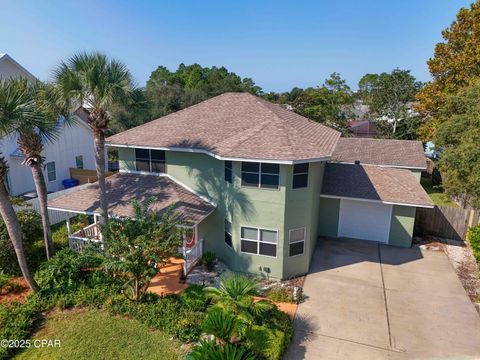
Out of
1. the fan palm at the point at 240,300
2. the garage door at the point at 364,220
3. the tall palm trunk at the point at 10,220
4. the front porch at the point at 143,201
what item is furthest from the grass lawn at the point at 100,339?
the garage door at the point at 364,220

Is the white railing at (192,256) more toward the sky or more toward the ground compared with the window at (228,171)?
more toward the ground

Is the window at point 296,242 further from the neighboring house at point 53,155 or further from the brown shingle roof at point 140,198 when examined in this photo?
the neighboring house at point 53,155

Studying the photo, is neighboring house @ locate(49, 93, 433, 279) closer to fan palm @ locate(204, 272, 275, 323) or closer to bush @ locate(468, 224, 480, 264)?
bush @ locate(468, 224, 480, 264)

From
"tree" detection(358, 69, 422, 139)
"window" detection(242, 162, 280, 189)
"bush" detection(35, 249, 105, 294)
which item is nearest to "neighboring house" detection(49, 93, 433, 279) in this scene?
"window" detection(242, 162, 280, 189)

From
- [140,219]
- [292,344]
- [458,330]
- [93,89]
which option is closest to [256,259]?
[292,344]

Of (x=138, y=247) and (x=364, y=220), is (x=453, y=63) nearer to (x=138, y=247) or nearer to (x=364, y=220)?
(x=364, y=220)
